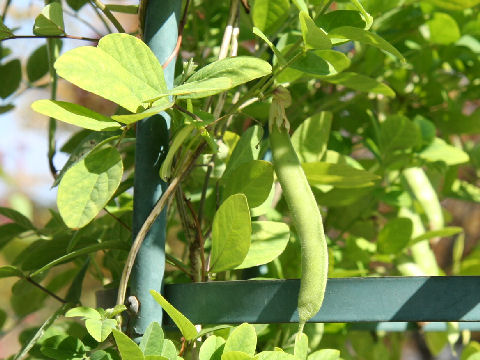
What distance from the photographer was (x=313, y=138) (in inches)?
19.3

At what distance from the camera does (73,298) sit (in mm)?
520

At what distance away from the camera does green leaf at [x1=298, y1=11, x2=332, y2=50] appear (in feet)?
1.08

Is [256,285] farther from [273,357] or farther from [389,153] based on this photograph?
[389,153]

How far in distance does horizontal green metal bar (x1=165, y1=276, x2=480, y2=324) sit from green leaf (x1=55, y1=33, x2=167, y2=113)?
117 millimetres

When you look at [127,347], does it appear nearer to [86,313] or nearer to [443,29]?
[86,313]

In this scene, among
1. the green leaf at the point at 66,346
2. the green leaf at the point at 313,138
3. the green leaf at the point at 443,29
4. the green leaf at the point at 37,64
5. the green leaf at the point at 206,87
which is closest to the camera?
the green leaf at the point at 206,87

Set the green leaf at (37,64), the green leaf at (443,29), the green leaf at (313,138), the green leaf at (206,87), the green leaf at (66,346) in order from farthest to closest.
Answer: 1. the green leaf at (37,64)
2. the green leaf at (443,29)
3. the green leaf at (313,138)
4. the green leaf at (66,346)
5. the green leaf at (206,87)

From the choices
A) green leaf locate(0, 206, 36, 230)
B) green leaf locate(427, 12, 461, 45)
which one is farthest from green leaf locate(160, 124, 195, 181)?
green leaf locate(427, 12, 461, 45)

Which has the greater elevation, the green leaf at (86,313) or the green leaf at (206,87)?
the green leaf at (206,87)

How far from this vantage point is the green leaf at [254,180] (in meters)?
0.39

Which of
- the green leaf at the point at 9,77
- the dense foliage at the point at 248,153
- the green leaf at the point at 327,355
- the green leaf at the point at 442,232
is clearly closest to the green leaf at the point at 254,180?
the dense foliage at the point at 248,153

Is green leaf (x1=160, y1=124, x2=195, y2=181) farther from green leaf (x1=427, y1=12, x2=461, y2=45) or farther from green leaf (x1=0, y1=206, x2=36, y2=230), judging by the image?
green leaf (x1=427, y1=12, x2=461, y2=45)

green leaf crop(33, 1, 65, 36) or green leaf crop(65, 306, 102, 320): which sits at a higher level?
green leaf crop(33, 1, 65, 36)

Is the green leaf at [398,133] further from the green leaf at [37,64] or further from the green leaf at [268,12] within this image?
the green leaf at [37,64]
